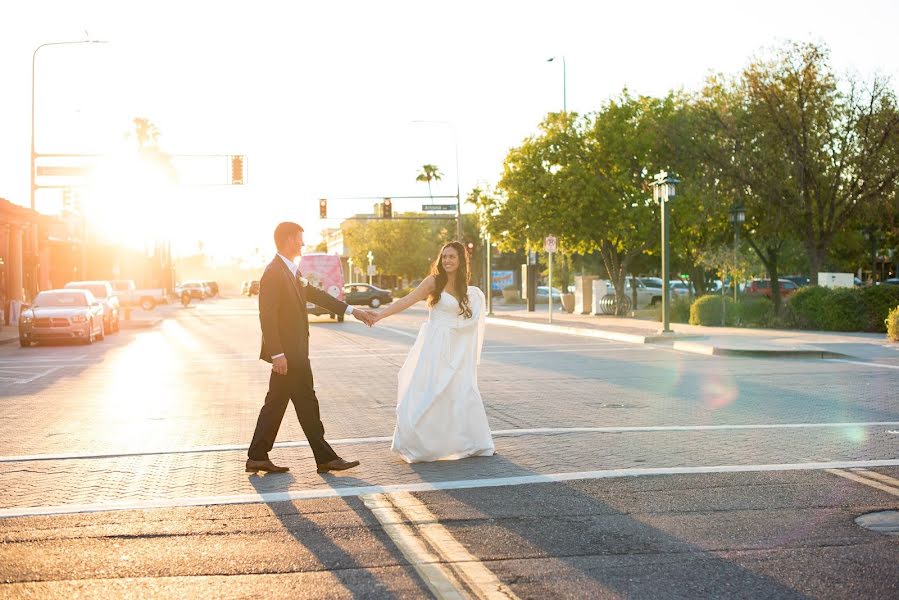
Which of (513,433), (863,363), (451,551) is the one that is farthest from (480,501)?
(863,363)

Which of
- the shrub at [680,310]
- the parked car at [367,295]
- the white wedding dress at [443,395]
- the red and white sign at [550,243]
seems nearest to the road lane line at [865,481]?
the white wedding dress at [443,395]

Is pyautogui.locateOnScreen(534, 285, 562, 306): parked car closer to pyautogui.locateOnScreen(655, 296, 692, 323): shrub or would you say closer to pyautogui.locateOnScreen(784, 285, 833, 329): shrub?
pyautogui.locateOnScreen(655, 296, 692, 323): shrub

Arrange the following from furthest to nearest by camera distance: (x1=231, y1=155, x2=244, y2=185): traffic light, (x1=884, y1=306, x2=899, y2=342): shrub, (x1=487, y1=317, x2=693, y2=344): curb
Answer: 1. (x1=231, y1=155, x2=244, y2=185): traffic light
2. (x1=487, y1=317, x2=693, y2=344): curb
3. (x1=884, y1=306, x2=899, y2=342): shrub

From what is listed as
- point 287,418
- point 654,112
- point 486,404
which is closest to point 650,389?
point 486,404

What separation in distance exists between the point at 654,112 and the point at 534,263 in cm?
1026

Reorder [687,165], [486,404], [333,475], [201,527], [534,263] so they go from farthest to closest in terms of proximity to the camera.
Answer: [534,263]
[687,165]
[486,404]
[333,475]
[201,527]

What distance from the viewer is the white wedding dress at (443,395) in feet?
27.8

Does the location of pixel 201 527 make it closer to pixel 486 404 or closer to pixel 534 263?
pixel 486 404

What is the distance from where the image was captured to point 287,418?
474 inches

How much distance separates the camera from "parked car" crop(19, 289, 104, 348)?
2805cm

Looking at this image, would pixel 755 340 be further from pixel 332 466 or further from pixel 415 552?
pixel 415 552

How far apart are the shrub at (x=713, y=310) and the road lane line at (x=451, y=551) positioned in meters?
26.9

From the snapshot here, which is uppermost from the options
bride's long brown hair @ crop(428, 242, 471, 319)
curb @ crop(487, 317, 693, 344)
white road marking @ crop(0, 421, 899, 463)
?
bride's long brown hair @ crop(428, 242, 471, 319)

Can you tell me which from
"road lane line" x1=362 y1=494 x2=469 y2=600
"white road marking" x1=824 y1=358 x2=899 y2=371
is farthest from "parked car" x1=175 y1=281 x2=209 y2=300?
"road lane line" x1=362 y1=494 x2=469 y2=600
